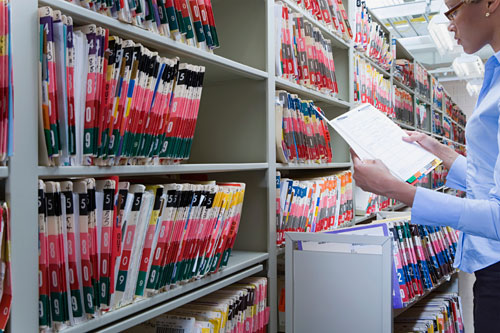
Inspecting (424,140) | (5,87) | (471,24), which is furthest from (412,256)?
(5,87)

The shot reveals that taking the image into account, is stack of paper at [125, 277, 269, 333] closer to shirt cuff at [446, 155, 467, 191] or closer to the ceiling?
shirt cuff at [446, 155, 467, 191]

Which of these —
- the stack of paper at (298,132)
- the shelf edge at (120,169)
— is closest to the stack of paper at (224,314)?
the shelf edge at (120,169)

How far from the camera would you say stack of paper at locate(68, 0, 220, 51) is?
1154 millimetres

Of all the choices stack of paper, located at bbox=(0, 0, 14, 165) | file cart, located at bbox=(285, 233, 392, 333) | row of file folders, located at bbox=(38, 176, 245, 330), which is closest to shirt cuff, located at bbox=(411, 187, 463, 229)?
file cart, located at bbox=(285, 233, 392, 333)

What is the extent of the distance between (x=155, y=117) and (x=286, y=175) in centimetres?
147

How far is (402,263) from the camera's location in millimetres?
2295

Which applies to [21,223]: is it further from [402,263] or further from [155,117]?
[402,263]

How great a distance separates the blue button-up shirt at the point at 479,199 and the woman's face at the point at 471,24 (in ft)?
0.22

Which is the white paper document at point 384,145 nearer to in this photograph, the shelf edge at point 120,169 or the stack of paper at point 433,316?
the shelf edge at point 120,169

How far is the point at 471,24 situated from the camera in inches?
54.2

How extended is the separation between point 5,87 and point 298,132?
141cm

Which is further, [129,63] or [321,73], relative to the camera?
[321,73]

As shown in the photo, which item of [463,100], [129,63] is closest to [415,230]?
[129,63]

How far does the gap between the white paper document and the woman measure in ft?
0.31
